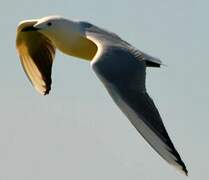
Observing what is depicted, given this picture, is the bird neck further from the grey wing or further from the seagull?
the grey wing

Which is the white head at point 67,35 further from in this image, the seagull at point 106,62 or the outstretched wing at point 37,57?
the outstretched wing at point 37,57

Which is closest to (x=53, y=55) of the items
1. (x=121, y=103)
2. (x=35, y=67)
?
(x=35, y=67)

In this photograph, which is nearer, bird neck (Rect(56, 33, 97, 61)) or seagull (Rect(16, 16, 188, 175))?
seagull (Rect(16, 16, 188, 175))

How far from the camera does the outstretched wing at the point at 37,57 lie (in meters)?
13.3

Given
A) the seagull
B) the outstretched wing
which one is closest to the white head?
the seagull

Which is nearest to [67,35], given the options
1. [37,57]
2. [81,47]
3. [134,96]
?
[81,47]

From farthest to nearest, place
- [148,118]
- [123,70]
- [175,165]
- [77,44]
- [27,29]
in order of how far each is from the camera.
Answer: [27,29] → [77,44] → [123,70] → [148,118] → [175,165]

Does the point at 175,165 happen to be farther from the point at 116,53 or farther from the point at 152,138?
the point at 116,53

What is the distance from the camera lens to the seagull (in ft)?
29.7

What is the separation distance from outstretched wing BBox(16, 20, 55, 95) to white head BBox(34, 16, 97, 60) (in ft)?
3.24

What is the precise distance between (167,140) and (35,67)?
194 inches

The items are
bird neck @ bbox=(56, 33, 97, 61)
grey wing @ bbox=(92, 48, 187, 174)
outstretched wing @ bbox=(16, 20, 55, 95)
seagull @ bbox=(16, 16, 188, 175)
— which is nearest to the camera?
grey wing @ bbox=(92, 48, 187, 174)

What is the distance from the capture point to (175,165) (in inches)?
340

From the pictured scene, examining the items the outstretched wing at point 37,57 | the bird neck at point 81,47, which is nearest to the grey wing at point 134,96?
the bird neck at point 81,47
